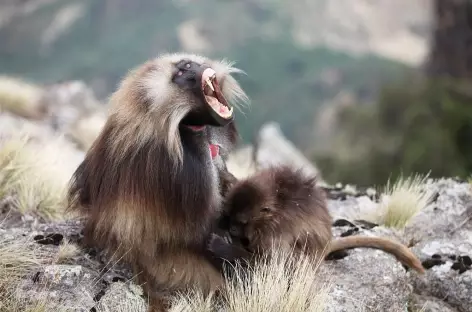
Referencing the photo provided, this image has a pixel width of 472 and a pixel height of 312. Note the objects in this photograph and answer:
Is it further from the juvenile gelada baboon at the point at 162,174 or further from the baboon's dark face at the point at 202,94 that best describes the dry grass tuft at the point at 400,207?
the baboon's dark face at the point at 202,94

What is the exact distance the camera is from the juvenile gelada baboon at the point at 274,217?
334 centimetres

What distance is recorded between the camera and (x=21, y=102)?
908cm

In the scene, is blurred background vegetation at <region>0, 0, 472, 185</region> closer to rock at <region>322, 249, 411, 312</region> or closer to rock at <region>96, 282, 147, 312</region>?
rock at <region>322, 249, 411, 312</region>

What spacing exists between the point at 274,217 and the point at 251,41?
22.5m

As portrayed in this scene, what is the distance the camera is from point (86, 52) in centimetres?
2242

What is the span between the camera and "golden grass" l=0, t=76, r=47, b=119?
8820 mm

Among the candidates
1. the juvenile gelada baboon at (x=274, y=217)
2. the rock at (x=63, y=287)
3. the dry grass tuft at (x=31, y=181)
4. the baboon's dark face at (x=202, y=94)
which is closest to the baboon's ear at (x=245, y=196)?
the juvenile gelada baboon at (x=274, y=217)

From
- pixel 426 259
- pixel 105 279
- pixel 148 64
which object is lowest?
pixel 105 279

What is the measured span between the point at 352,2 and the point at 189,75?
26.7 meters

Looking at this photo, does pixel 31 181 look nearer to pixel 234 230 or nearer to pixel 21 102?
pixel 234 230

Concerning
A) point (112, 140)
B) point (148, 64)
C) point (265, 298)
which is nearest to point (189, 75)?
point (148, 64)

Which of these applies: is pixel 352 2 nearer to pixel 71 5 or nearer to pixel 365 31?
pixel 365 31

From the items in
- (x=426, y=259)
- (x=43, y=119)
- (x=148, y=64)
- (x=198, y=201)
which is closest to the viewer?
(x=198, y=201)

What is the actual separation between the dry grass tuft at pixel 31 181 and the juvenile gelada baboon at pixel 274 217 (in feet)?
5.43
